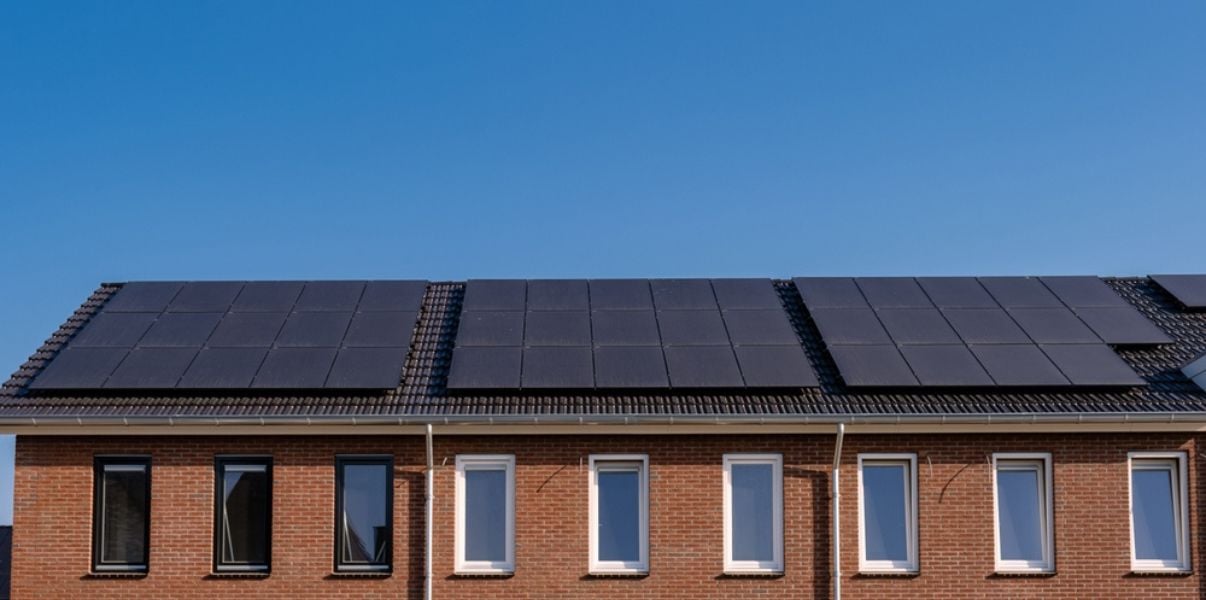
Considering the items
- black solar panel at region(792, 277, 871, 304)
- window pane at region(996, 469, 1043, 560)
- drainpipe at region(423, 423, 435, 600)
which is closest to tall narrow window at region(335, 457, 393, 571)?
drainpipe at region(423, 423, 435, 600)

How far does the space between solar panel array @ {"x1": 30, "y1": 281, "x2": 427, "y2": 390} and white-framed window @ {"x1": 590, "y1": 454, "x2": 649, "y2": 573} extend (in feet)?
8.76

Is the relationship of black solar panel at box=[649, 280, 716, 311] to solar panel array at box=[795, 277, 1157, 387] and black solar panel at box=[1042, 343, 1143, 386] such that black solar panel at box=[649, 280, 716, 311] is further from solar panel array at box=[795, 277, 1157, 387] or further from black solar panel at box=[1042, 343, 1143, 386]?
black solar panel at box=[1042, 343, 1143, 386]

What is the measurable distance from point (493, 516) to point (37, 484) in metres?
5.23

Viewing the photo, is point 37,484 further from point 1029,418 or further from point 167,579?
point 1029,418

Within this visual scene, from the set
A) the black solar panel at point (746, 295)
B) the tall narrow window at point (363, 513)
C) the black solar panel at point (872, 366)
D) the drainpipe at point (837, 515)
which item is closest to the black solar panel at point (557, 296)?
the black solar panel at point (746, 295)

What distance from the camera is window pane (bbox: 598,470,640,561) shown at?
15.5m

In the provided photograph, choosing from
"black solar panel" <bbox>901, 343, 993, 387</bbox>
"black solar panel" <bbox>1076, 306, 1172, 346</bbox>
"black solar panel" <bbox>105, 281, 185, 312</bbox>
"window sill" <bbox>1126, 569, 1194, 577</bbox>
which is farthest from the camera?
"black solar panel" <bbox>105, 281, 185, 312</bbox>

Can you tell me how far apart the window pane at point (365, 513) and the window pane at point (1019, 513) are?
716cm

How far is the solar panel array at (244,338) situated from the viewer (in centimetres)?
1573

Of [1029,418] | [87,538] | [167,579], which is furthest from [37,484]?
[1029,418]

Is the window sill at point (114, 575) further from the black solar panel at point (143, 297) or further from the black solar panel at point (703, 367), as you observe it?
the black solar panel at point (703, 367)

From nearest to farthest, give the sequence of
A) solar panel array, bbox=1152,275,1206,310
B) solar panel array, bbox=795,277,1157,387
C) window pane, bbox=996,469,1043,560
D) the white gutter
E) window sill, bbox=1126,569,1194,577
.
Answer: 1. the white gutter
2. window sill, bbox=1126,569,1194,577
3. window pane, bbox=996,469,1043,560
4. solar panel array, bbox=795,277,1157,387
5. solar panel array, bbox=1152,275,1206,310

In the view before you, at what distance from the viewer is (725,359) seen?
16266mm

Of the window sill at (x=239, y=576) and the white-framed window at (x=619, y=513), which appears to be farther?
the white-framed window at (x=619, y=513)
